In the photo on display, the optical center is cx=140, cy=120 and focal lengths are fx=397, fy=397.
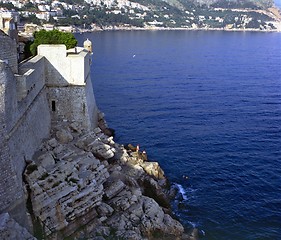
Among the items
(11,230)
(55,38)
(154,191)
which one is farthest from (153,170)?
(55,38)

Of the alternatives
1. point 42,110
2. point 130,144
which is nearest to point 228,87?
point 130,144

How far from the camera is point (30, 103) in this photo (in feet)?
80.9

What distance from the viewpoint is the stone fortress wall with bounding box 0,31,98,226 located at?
18.8 meters

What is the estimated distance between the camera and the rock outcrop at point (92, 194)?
821 inches

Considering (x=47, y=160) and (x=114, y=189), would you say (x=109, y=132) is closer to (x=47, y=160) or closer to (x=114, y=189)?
(x=114, y=189)

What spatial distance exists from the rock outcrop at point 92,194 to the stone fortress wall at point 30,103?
3.63ft

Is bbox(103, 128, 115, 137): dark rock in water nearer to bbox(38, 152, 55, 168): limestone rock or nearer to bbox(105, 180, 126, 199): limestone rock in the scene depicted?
bbox(105, 180, 126, 199): limestone rock

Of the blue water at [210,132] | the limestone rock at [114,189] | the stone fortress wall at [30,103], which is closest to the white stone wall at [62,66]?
the stone fortress wall at [30,103]

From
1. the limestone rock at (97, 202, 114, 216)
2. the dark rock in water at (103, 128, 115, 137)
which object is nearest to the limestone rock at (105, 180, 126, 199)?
the limestone rock at (97, 202, 114, 216)

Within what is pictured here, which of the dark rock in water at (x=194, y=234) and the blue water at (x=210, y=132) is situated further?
the blue water at (x=210, y=132)

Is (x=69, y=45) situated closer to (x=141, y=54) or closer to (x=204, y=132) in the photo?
(x=204, y=132)

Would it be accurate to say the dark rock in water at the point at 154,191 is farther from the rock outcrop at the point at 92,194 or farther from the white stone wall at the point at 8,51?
the white stone wall at the point at 8,51

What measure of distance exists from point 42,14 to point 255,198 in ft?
471

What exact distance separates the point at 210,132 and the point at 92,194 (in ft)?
72.3
